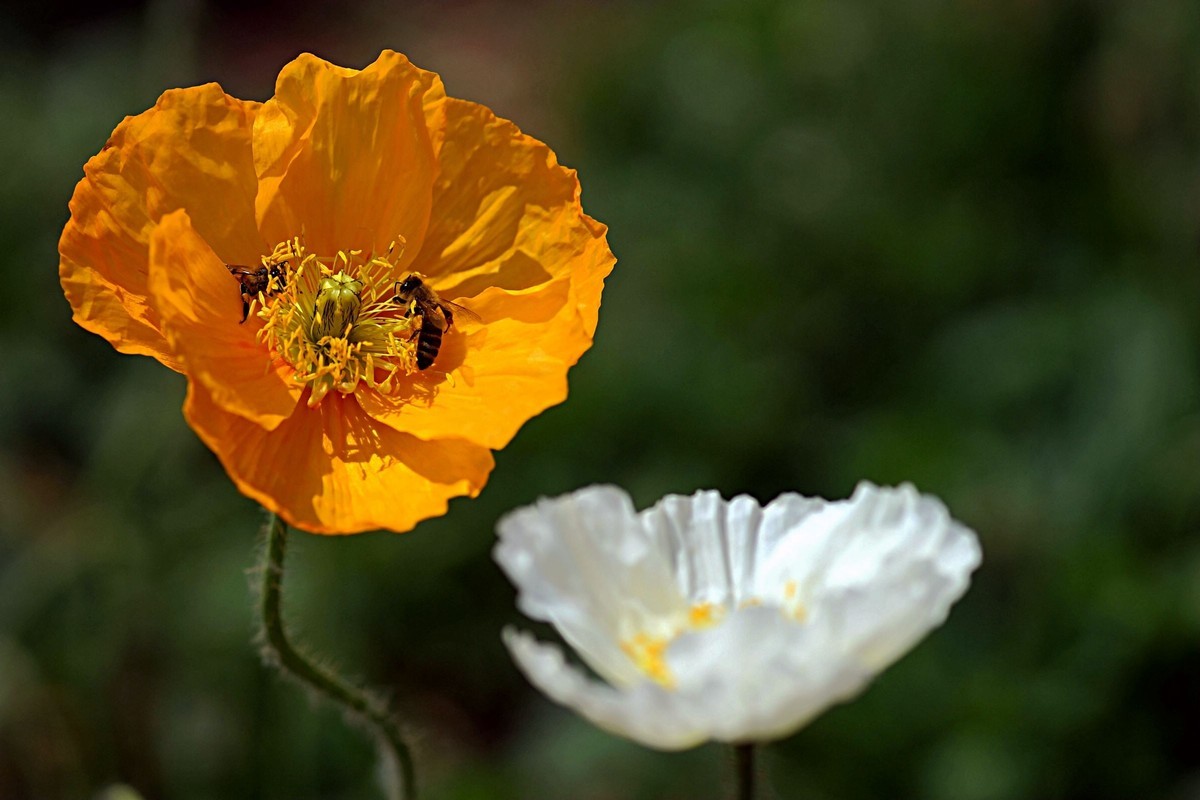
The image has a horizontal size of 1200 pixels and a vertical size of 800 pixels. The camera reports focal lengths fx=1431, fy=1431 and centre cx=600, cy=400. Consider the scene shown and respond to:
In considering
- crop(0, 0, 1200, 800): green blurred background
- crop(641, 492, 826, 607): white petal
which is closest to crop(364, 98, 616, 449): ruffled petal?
crop(641, 492, 826, 607): white petal

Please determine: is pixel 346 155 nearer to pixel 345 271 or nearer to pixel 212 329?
pixel 345 271

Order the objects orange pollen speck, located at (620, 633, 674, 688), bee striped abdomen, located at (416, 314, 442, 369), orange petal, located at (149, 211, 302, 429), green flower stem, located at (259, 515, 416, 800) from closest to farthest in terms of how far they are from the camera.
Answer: orange pollen speck, located at (620, 633, 674, 688)
green flower stem, located at (259, 515, 416, 800)
orange petal, located at (149, 211, 302, 429)
bee striped abdomen, located at (416, 314, 442, 369)

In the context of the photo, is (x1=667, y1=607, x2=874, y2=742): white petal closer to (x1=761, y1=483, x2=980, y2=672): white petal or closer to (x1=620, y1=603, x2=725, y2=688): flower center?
(x1=761, y1=483, x2=980, y2=672): white petal

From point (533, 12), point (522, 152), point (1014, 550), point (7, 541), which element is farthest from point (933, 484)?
point (533, 12)

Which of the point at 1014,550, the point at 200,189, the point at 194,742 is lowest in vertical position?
the point at 194,742

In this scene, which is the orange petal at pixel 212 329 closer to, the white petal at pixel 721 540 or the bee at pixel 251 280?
the bee at pixel 251 280

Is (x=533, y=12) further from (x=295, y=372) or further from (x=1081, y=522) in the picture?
(x=295, y=372)

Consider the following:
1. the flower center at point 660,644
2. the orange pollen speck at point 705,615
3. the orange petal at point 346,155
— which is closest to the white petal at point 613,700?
the flower center at point 660,644

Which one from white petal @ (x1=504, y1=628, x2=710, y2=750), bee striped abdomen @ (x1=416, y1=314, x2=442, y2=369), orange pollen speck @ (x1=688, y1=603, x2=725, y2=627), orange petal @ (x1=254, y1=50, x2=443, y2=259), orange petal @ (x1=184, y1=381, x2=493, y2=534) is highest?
orange petal @ (x1=254, y1=50, x2=443, y2=259)
